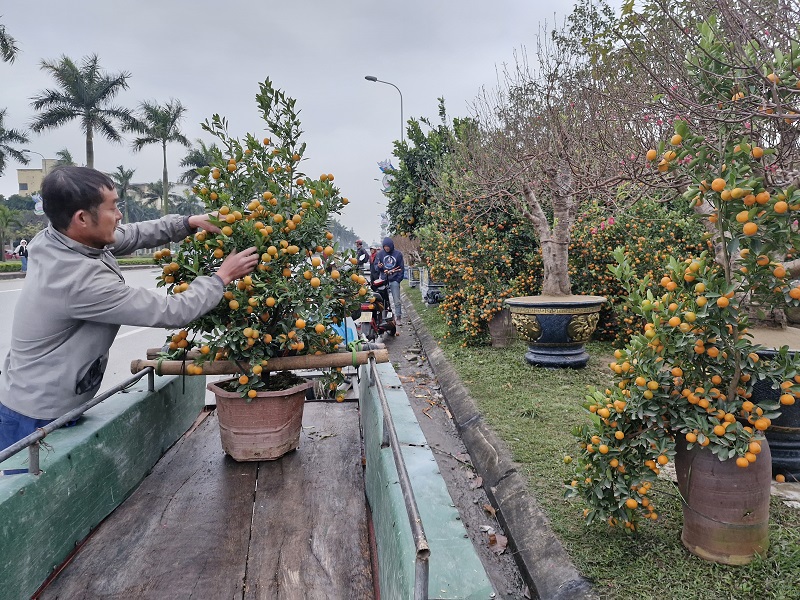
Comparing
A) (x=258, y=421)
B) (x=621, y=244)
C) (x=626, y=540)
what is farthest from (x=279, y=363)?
(x=621, y=244)

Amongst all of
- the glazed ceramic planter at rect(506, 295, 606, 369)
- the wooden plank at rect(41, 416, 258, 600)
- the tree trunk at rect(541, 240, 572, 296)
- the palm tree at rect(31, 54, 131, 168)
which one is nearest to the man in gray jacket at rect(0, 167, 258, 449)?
the wooden plank at rect(41, 416, 258, 600)

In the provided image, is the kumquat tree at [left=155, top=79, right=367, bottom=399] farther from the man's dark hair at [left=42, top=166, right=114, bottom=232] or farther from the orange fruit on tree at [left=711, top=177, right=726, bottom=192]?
the orange fruit on tree at [left=711, top=177, right=726, bottom=192]

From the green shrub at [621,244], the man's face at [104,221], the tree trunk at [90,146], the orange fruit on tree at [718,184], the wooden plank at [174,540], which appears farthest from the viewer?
the tree trunk at [90,146]

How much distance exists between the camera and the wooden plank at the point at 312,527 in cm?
178

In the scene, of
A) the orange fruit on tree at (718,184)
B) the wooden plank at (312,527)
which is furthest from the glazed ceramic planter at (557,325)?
the orange fruit on tree at (718,184)

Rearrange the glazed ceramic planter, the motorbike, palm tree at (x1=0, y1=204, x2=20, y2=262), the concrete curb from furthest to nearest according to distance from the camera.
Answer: palm tree at (x1=0, y1=204, x2=20, y2=262)
the motorbike
the glazed ceramic planter
the concrete curb

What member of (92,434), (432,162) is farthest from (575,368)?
(432,162)

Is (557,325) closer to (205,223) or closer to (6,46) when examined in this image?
(205,223)

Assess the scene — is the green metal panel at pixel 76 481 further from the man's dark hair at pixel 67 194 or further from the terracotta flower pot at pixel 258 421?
the man's dark hair at pixel 67 194

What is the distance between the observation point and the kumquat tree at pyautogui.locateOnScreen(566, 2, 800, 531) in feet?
7.29

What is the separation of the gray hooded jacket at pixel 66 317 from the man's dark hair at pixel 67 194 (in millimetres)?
69

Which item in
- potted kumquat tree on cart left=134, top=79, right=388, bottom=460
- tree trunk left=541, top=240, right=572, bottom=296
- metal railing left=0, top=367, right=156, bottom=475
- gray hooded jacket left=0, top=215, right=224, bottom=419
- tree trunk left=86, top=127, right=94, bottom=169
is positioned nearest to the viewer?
metal railing left=0, top=367, right=156, bottom=475

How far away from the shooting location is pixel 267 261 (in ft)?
7.88

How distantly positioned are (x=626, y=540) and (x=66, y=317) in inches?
115
